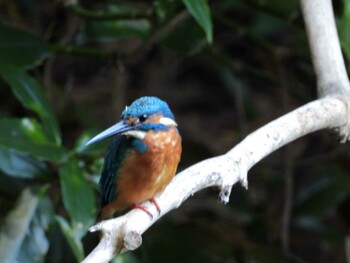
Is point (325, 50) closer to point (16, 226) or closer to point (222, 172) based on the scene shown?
point (222, 172)

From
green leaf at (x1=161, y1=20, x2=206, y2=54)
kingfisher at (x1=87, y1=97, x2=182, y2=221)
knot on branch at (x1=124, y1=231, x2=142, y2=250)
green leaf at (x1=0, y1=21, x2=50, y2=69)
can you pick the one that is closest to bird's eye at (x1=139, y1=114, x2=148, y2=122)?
kingfisher at (x1=87, y1=97, x2=182, y2=221)

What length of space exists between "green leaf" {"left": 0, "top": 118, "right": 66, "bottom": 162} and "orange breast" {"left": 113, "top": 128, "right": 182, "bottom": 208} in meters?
0.29

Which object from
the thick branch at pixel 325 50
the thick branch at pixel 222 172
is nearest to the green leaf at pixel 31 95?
the thick branch at pixel 222 172

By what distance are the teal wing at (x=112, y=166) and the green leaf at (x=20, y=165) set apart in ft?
0.95

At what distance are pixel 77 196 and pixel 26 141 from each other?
22 cm

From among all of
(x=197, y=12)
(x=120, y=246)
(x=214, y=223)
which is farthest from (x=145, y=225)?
(x=214, y=223)

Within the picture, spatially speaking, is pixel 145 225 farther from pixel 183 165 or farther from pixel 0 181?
pixel 183 165

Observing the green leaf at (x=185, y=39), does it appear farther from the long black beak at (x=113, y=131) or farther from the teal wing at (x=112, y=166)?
the long black beak at (x=113, y=131)

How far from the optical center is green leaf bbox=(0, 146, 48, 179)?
279 cm

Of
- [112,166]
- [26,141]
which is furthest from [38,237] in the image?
[112,166]

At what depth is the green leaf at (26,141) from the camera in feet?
8.73

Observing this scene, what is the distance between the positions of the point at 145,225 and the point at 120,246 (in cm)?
12

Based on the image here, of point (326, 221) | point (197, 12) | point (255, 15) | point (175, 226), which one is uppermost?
point (197, 12)

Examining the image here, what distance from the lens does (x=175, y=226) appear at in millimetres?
3941
